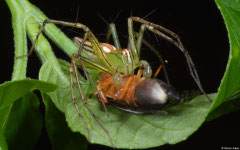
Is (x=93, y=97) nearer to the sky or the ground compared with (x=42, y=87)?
nearer to the ground

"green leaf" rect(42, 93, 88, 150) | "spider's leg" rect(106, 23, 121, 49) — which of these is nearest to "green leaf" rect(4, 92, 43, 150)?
"green leaf" rect(42, 93, 88, 150)

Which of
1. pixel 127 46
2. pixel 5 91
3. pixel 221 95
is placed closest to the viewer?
pixel 221 95

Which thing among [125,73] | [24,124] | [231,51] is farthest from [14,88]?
[231,51]

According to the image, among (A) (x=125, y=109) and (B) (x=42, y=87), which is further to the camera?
(A) (x=125, y=109)

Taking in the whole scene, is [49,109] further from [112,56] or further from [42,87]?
[112,56]

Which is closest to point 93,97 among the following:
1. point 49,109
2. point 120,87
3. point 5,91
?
point 120,87

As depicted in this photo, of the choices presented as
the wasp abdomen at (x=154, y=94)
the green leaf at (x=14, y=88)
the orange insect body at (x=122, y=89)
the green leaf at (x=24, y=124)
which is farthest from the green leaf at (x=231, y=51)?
the green leaf at (x=24, y=124)

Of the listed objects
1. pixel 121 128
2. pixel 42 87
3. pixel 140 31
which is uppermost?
Answer: pixel 140 31

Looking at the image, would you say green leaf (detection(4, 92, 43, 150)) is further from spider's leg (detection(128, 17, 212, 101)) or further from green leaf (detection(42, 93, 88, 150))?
spider's leg (detection(128, 17, 212, 101))
